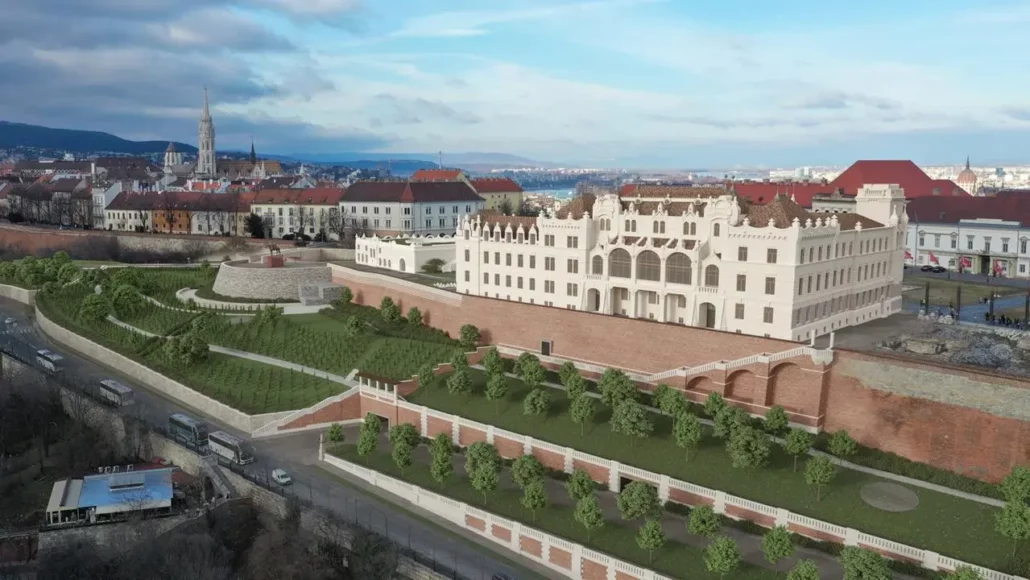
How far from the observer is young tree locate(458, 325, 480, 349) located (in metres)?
49.1

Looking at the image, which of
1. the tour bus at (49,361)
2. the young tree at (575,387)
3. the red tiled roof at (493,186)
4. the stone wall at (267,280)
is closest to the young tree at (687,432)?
the young tree at (575,387)

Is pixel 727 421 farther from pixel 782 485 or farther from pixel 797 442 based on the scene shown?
pixel 782 485

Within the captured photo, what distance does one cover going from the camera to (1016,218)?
61906 millimetres

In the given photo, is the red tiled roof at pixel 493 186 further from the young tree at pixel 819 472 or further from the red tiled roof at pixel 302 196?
the young tree at pixel 819 472

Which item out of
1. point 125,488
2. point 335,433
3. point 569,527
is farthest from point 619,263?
point 125,488

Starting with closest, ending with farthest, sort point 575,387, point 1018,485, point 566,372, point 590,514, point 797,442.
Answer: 1. point 1018,485
2. point 590,514
3. point 797,442
4. point 575,387
5. point 566,372

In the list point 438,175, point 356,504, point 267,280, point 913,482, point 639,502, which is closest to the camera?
point 639,502

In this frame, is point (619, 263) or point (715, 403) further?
point (619, 263)

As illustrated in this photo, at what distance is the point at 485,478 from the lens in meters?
32.5

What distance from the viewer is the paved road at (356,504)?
2972 cm

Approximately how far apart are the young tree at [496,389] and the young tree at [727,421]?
10951mm

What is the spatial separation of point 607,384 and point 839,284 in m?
15.0

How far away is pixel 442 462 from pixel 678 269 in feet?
59.5

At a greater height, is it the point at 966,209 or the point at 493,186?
the point at 493,186
